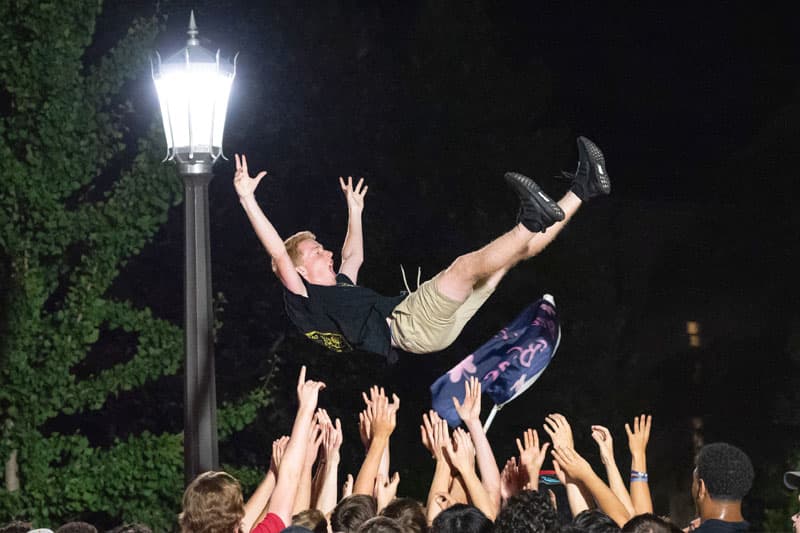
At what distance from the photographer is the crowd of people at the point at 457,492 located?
5.86 m

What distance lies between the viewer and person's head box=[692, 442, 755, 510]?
627 centimetres

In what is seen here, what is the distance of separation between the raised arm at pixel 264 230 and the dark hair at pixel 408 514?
2.13 m

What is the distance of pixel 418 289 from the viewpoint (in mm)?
8781

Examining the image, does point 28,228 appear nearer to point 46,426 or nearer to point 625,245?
point 46,426

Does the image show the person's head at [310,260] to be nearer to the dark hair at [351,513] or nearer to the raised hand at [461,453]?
the raised hand at [461,453]

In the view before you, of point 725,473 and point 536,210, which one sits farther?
point 536,210

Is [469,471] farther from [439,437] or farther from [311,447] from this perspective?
[311,447]

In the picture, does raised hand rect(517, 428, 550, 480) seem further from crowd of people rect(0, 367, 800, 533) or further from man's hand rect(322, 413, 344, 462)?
man's hand rect(322, 413, 344, 462)

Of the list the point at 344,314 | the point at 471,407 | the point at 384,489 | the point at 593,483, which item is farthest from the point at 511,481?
the point at 344,314

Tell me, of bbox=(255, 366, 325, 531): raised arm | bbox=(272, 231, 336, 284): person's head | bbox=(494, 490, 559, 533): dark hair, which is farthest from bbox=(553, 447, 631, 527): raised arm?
bbox=(272, 231, 336, 284): person's head

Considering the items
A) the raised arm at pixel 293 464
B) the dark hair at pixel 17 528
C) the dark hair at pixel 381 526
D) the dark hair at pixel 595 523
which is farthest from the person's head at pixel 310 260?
the dark hair at pixel 381 526

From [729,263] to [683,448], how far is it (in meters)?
2.30

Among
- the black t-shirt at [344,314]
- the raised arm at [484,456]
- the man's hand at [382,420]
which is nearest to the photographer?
the raised arm at [484,456]

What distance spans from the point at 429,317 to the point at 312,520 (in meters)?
2.29
